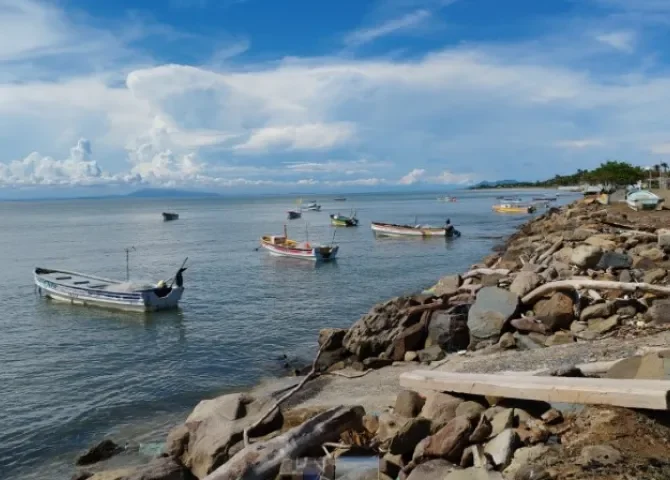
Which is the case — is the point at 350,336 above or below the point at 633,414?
below

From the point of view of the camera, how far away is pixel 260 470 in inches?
332

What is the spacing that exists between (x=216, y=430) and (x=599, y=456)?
672 cm

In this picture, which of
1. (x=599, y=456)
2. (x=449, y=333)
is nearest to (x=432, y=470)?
(x=599, y=456)

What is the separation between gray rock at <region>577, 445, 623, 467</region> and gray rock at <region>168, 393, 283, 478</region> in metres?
5.78

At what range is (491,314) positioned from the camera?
52.5ft

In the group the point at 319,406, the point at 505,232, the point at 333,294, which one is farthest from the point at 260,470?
the point at 505,232

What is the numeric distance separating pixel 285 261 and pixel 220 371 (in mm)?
30036

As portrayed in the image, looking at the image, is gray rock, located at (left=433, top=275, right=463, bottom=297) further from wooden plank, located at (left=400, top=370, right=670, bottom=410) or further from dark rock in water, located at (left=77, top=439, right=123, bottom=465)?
wooden plank, located at (left=400, top=370, right=670, bottom=410)

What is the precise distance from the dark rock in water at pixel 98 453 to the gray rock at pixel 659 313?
469 inches

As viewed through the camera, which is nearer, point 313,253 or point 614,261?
point 614,261

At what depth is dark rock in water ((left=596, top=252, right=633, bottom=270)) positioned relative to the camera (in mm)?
18969

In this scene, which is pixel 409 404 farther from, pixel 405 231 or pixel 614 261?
pixel 405 231

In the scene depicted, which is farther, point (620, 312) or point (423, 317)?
point (423, 317)

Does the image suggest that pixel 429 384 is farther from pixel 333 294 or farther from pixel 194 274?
pixel 194 274
